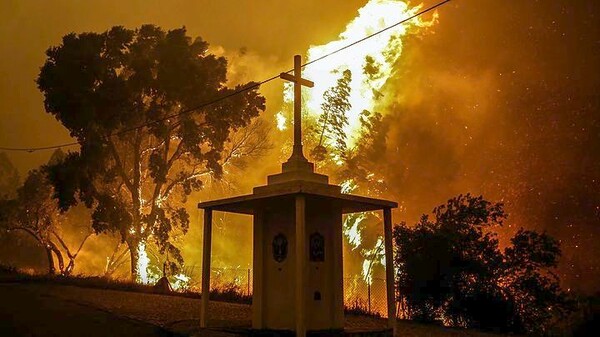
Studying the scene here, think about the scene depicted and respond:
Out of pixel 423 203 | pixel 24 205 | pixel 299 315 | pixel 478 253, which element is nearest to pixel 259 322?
pixel 299 315

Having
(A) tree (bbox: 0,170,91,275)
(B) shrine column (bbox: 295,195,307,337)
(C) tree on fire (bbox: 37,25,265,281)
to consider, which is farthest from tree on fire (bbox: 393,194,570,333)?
(A) tree (bbox: 0,170,91,275)

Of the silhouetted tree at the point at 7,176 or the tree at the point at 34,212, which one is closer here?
the tree at the point at 34,212

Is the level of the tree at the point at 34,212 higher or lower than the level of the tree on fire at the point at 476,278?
higher

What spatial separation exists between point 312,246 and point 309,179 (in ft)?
4.61

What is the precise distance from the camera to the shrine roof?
32.6 feet

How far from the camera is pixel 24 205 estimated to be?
39312mm

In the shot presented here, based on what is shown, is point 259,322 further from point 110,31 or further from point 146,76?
point 110,31

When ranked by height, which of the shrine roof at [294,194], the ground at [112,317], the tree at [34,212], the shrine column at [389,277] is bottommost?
the ground at [112,317]

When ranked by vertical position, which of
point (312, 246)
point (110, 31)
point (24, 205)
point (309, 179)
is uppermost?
point (110, 31)

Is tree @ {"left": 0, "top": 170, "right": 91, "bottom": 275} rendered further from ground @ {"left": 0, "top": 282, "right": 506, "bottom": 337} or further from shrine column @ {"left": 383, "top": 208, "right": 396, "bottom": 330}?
shrine column @ {"left": 383, "top": 208, "right": 396, "bottom": 330}

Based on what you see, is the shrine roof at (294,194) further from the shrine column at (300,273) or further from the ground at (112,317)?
the ground at (112,317)

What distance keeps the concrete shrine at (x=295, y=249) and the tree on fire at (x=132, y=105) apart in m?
18.6

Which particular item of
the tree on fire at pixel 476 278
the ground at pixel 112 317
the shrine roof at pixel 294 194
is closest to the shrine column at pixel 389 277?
the shrine roof at pixel 294 194

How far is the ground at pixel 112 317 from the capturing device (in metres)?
11.2
